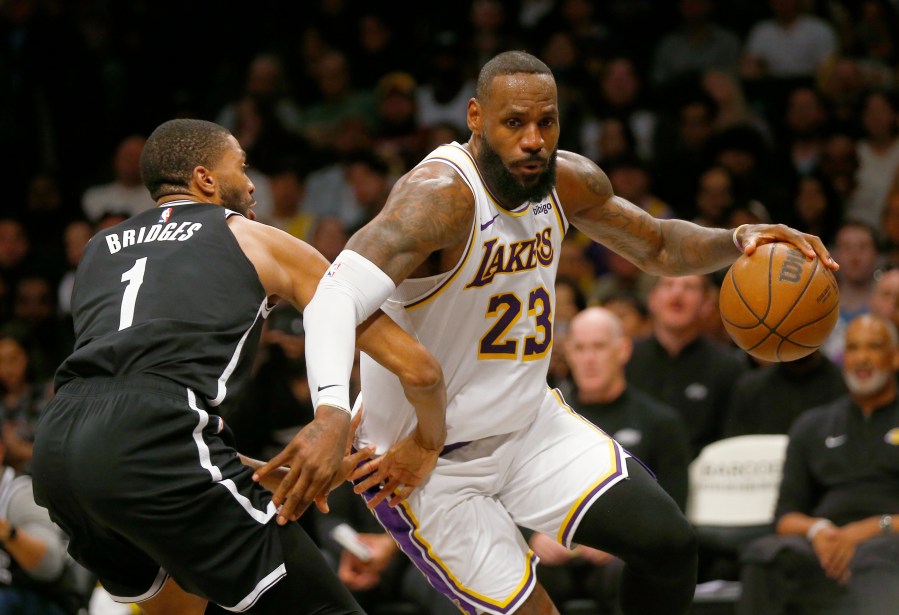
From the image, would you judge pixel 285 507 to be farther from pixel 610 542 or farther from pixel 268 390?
pixel 268 390

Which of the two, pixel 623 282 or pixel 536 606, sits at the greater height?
pixel 536 606

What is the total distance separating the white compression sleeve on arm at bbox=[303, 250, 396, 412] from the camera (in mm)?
3594

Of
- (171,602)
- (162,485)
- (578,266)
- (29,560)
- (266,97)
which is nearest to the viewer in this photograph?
(162,485)

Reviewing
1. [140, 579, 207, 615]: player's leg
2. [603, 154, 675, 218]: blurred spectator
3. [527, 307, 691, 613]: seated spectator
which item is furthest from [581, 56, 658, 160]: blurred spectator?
[140, 579, 207, 615]: player's leg

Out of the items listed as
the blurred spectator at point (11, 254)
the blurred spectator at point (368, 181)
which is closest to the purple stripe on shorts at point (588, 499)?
the blurred spectator at point (368, 181)

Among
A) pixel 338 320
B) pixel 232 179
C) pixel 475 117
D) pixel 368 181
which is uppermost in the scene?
pixel 475 117

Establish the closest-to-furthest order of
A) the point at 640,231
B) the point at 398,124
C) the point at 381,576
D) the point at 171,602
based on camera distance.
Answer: the point at 171,602 → the point at 640,231 → the point at 381,576 → the point at 398,124

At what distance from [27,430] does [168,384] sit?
14.0ft

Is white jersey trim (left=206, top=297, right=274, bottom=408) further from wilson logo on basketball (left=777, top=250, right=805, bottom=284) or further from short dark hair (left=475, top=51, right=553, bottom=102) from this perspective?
wilson logo on basketball (left=777, top=250, right=805, bottom=284)

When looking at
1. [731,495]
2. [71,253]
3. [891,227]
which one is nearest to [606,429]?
[731,495]

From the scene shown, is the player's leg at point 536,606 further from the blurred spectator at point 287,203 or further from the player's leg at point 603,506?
the blurred spectator at point 287,203

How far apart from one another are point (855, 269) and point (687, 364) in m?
1.37

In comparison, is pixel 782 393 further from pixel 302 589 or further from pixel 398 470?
pixel 302 589

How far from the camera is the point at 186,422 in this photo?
350 cm
